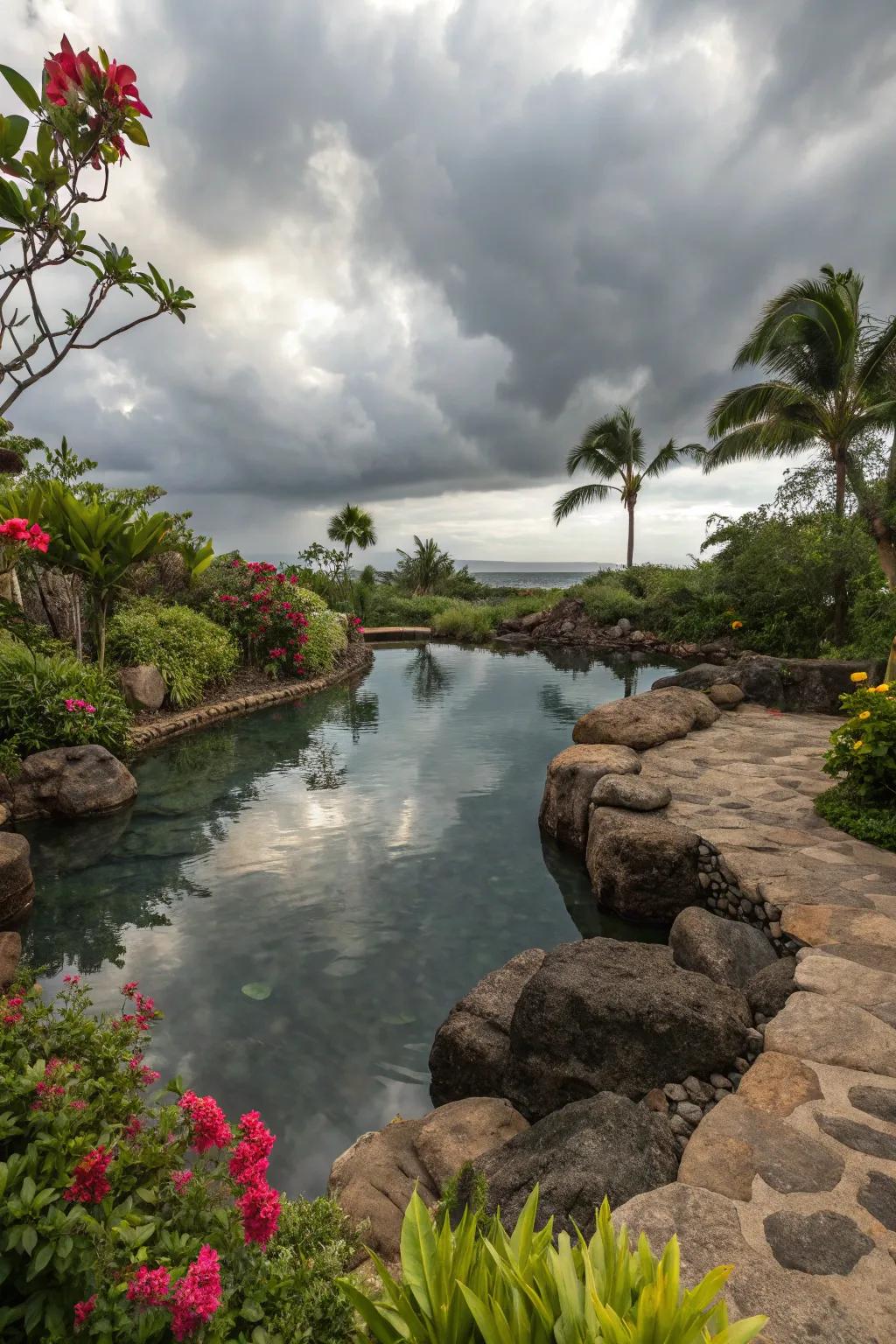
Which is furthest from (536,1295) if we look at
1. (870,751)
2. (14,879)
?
(870,751)

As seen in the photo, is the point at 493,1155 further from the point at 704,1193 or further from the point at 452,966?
the point at 452,966

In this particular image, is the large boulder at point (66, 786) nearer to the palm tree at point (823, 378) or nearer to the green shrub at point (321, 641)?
the green shrub at point (321, 641)

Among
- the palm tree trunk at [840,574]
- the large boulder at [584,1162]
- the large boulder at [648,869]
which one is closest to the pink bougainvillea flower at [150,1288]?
the large boulder at [584,1162]

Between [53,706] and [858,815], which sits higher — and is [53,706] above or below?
above

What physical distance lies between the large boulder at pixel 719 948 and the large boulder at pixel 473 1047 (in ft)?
3.19

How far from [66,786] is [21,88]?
18.7ft

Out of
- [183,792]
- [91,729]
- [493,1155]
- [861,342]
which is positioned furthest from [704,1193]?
[861,342]

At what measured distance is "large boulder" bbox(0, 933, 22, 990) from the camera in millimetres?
3547

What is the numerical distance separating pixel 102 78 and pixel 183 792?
6.13m

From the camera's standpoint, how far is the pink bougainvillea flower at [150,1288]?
1.20 metres

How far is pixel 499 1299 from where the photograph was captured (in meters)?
1.26

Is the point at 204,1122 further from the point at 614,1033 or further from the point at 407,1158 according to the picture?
the point at 614,1033

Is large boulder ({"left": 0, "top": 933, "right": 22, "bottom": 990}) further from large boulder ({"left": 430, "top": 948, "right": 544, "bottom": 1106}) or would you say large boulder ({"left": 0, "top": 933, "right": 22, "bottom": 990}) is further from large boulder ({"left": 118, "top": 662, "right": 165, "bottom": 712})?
large boulder ({"left": 118, "top": 662, "right": 165, "bottom": 712})

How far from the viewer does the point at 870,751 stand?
481cm
